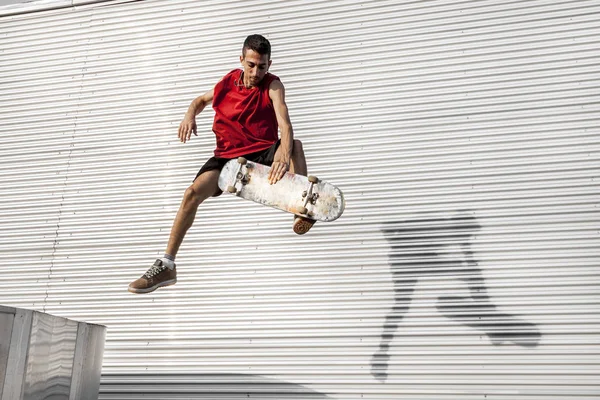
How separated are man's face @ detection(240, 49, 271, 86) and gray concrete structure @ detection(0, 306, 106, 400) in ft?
7.59

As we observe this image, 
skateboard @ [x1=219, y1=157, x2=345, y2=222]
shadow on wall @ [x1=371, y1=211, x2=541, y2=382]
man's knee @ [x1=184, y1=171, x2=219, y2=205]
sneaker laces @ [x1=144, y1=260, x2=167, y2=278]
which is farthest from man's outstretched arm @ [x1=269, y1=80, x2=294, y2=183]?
shadow on wall @ [x1=371, y1=211, x2=541, y2=382]

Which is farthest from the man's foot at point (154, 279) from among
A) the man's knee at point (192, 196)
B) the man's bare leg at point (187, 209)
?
the man's knee at point (192, 196)

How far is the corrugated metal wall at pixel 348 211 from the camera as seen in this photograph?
6.14m

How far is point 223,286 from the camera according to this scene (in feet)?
23.1

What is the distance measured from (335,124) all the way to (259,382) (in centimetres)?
289

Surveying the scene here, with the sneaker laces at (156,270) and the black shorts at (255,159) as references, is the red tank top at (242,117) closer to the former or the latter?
the black shorts at (255,159)

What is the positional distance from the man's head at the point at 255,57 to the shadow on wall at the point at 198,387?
3.10 meters

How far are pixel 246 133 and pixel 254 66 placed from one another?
22.4 inches

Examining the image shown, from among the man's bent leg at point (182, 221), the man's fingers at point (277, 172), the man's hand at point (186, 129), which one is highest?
the man's hand at point (186, 129)

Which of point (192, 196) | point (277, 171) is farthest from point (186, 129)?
point (277, 171)

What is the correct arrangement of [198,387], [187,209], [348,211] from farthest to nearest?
[348,211], [198,387], [187,209]

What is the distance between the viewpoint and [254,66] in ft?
16.6

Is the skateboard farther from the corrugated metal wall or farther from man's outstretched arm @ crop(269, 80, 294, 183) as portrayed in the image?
the corrugated metal wall

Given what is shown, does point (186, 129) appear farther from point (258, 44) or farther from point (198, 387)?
point (198, 387)
